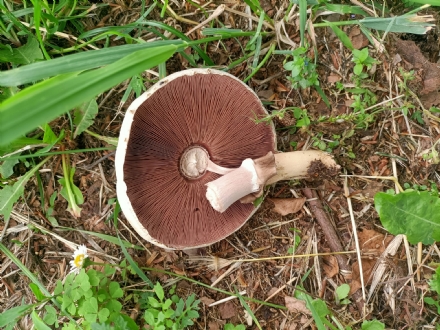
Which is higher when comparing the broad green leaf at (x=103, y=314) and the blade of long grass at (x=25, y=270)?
the blade of long grass at (x=25, y=270)

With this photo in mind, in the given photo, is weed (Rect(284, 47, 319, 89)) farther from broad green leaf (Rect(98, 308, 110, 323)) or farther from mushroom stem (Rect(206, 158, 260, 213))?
broad green leaf (Rect(98, 308, 110, 323))

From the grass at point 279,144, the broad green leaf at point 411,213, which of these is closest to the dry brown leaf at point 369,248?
the grass at point 279,144

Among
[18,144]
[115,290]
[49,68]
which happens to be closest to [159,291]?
[115,290]

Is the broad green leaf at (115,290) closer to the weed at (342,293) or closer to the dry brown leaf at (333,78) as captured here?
the weed at (342,293)

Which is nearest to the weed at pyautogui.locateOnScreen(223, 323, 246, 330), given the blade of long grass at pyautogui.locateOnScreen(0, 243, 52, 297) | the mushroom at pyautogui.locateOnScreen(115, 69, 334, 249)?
the mushroom at pyautogui.locateOnScreen(115, 69, 334, 249)

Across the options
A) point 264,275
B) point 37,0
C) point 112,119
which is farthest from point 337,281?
point 37,0

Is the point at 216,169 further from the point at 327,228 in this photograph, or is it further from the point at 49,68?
the point at 49,68
